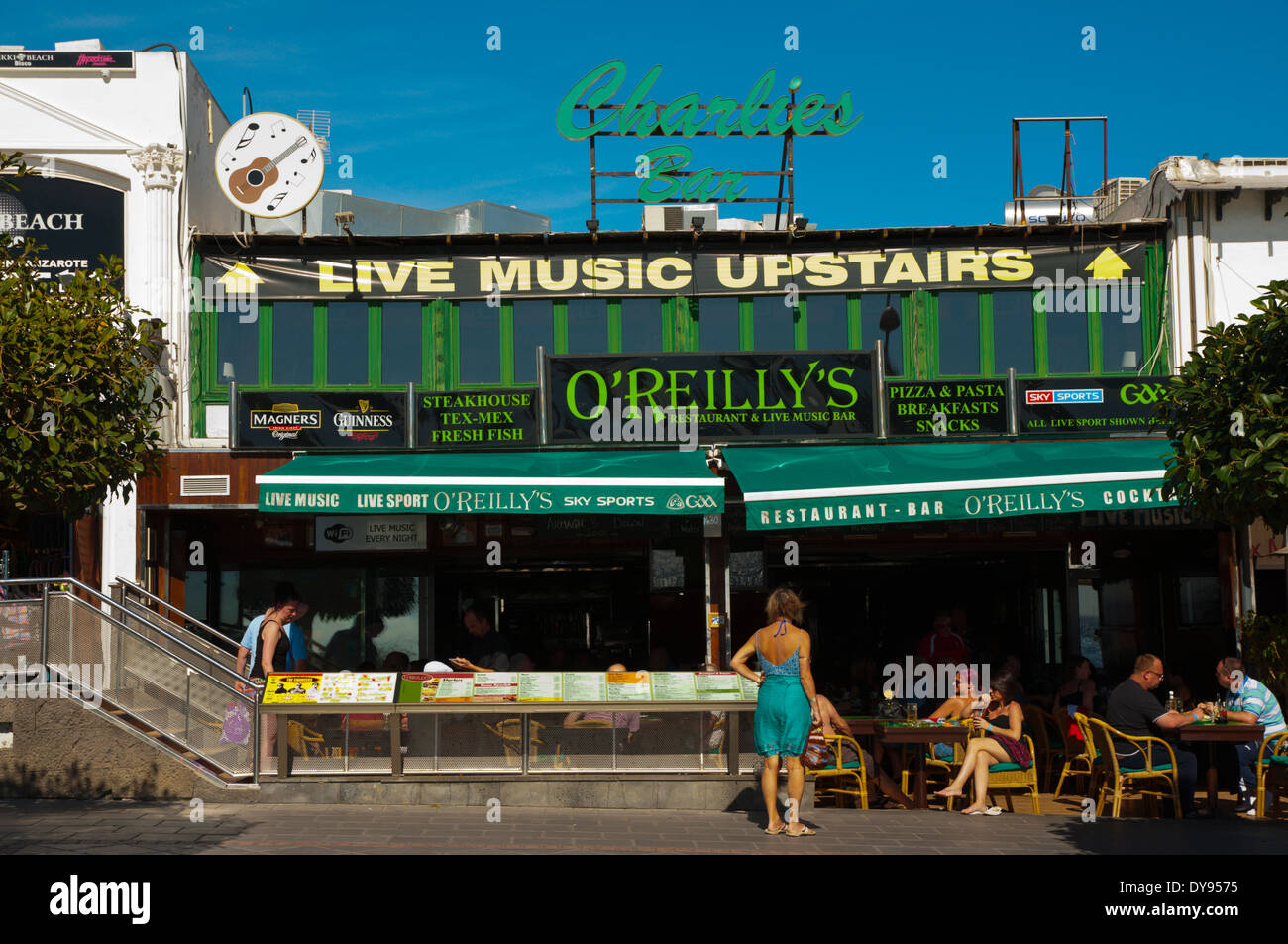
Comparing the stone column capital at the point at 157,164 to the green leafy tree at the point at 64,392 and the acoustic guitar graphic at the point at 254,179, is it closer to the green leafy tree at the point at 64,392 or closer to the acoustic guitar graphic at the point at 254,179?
the acoustic guitar graphic at the point at 254,179

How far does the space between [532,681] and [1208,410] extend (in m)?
5.60

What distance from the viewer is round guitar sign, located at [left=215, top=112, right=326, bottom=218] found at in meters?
14.8

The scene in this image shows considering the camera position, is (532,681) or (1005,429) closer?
(532,681)

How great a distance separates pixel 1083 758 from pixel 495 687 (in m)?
5.21

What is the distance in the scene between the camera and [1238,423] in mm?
9211

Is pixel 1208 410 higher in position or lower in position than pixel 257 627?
higher

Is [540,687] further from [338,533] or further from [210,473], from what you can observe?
[210,473]

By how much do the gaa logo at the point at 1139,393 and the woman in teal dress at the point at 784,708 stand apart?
7244 mm

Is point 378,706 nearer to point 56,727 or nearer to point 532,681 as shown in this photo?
point 532,681

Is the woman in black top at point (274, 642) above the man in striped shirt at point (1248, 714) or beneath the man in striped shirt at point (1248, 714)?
above

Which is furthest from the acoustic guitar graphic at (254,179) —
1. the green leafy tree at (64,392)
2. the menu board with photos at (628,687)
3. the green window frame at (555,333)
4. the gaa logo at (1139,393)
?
the gaa logo at (1139,393)

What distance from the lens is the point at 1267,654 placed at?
1290 cm

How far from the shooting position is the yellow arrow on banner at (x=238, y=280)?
15.1 m
